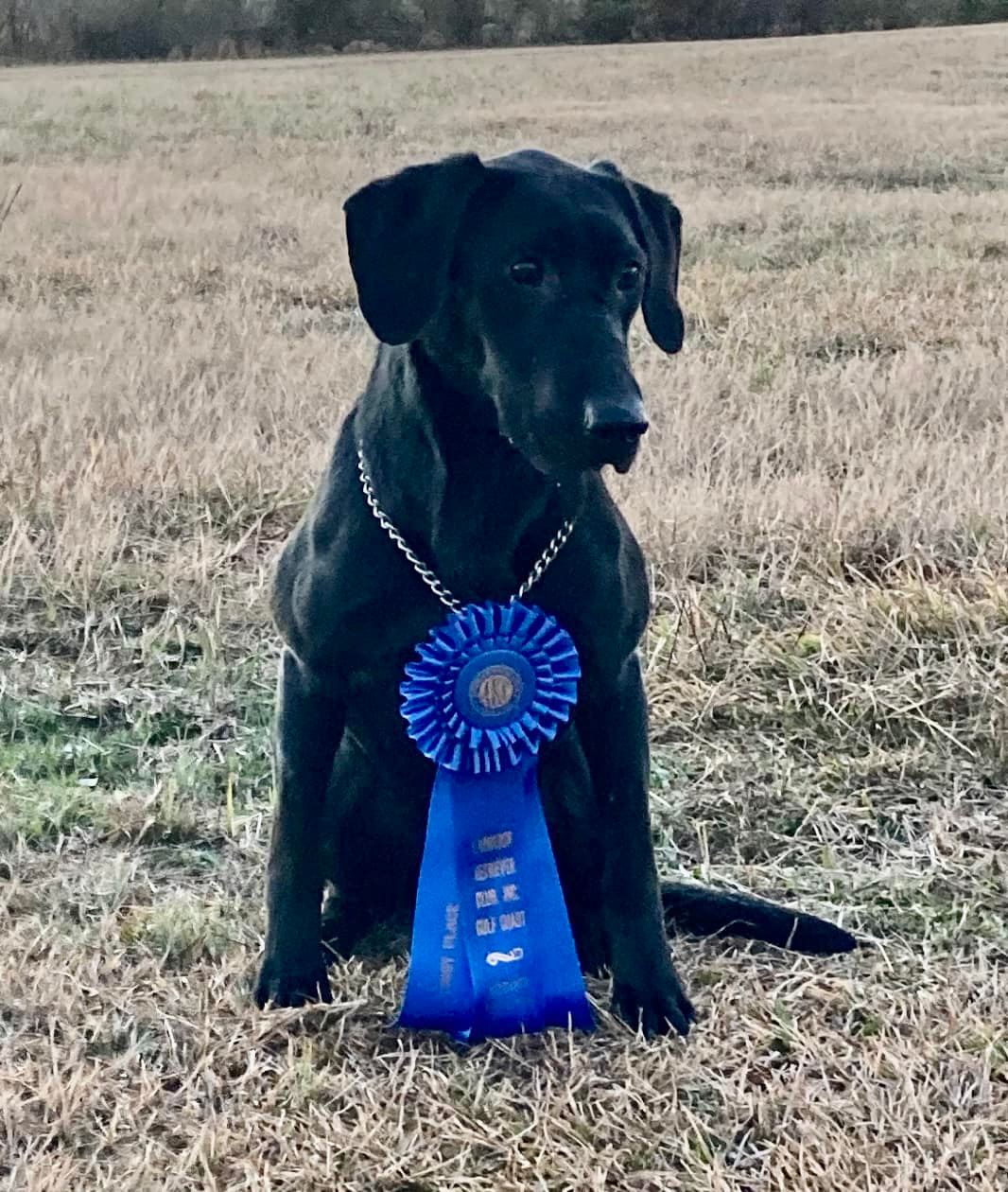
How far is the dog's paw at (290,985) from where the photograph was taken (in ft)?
7.46

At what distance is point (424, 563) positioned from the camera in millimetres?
2176

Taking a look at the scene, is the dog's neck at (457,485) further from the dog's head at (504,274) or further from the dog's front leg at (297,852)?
the dog's front leg at (297,852)

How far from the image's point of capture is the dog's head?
2.04 metres

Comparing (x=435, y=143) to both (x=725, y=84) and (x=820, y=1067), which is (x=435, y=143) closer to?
(x=725, y=84)

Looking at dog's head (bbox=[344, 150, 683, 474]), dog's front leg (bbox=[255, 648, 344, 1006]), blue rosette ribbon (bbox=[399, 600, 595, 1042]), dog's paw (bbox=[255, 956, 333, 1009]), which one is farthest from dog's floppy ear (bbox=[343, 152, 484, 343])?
dog's paw (bbox=[255, 956, 333, 1009])

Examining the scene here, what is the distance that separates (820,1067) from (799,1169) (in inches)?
9.4

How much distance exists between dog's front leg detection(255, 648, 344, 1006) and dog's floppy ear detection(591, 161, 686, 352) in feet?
2.39

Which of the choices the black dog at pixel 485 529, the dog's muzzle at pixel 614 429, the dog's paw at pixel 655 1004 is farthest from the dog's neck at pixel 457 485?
the dog's paw at pixel 655 1004

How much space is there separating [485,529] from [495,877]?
0.49m

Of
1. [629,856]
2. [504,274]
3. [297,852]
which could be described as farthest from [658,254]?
[297,852]

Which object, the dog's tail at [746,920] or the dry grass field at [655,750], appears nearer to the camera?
the dry grass field at [655,750]

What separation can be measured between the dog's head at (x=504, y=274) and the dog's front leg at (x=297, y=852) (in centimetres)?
51

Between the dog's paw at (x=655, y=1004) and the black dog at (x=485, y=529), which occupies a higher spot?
the black dog at (x=485, y=529)

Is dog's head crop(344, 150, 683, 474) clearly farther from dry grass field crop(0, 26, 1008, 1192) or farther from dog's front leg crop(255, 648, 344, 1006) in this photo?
dry grass field crop(0, 26, 1008, 1192)
